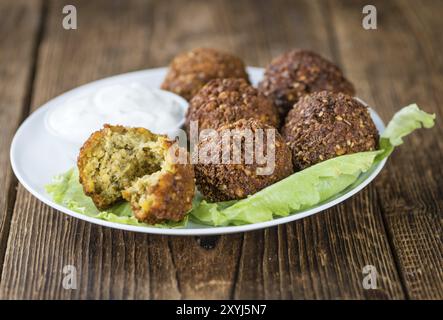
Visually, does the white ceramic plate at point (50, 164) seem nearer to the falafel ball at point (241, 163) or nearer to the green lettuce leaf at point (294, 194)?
the green lettuce leaf at point (294, 194)

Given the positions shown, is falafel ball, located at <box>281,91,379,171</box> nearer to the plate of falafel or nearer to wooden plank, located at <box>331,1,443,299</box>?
the plate of falafel

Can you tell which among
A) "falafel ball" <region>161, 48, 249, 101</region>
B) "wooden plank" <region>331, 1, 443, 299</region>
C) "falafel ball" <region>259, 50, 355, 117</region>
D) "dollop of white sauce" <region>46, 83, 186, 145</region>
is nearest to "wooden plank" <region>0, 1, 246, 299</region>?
"dollop of white sauce" <region>46, 83, 186, 145</region>

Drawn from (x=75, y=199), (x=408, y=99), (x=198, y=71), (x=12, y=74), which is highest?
(x=12, y=74)

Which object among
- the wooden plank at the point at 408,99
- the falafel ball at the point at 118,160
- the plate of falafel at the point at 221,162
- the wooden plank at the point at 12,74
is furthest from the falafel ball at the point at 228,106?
the wooden plank at the point at 12,74

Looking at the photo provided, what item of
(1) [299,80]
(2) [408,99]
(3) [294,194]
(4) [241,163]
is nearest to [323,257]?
(3) [294,194]

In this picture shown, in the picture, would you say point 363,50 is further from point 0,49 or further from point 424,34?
point 0,49

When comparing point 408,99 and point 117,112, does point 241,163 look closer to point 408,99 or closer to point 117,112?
point 117,112
